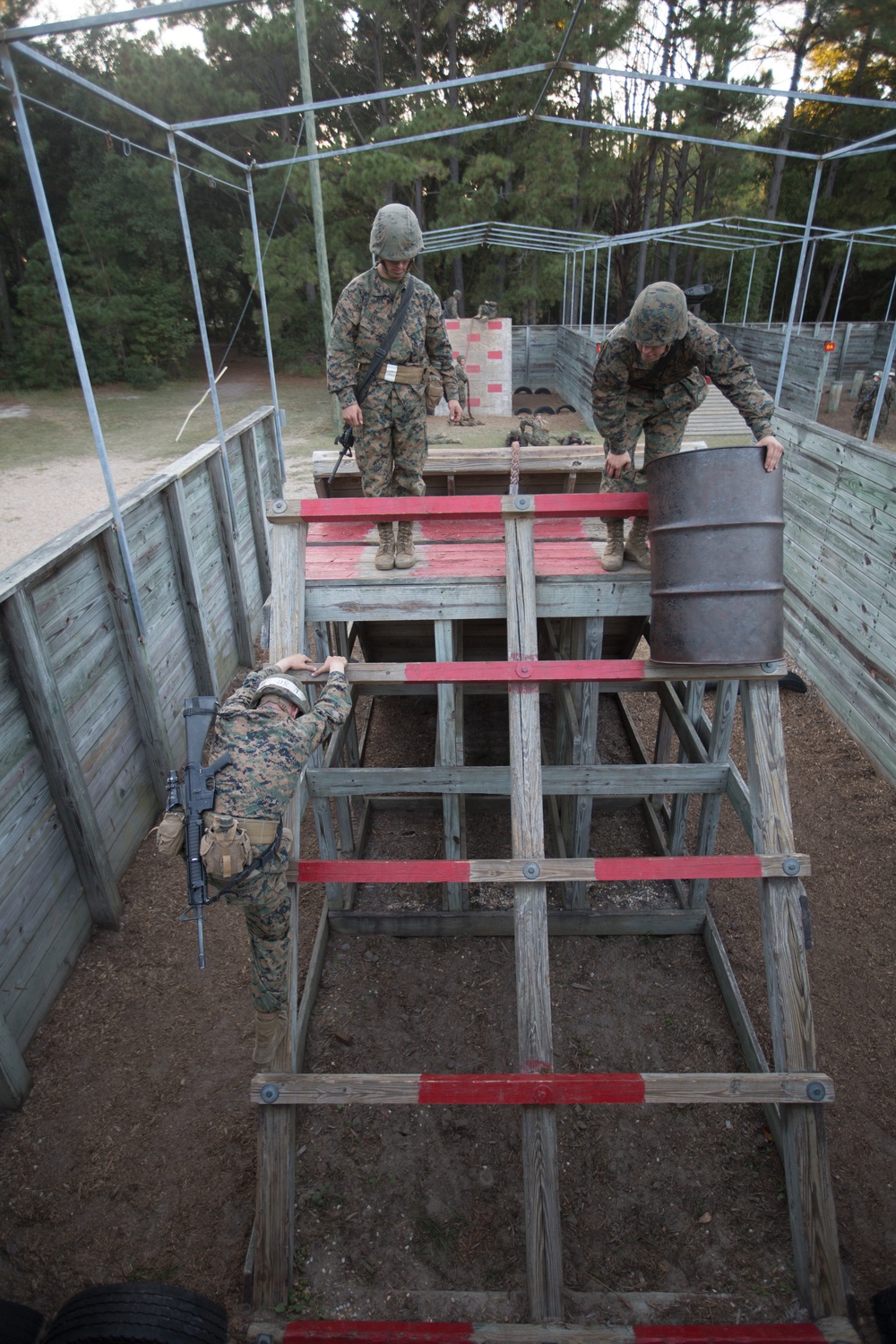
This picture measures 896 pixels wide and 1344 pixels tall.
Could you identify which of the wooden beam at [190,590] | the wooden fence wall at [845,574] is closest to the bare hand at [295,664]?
the wooden beam at [190,590]

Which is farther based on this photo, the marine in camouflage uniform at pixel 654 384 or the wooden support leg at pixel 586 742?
the wooden support leg at pixel 586 742

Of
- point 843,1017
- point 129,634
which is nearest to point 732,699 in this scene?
point 843,1017

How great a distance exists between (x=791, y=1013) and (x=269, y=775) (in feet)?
7.85

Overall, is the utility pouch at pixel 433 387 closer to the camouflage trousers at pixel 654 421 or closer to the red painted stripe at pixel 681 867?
the camouflage trousers at pixel 654 421

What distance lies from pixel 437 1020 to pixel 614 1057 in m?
1.08

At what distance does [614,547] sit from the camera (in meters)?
4.04

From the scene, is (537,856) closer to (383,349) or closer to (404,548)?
(404,548)

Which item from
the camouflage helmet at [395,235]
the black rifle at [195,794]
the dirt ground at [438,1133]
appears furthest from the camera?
the camouflage helmet at [395,235]

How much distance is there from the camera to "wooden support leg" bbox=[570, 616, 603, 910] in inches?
181

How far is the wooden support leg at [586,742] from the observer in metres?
4.59

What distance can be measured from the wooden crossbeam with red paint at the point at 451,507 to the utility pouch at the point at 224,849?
1453mm

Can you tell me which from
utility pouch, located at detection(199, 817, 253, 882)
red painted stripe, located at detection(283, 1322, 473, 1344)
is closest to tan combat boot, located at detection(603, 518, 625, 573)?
utility pouch, located at detection(199, 817, 253, 882)

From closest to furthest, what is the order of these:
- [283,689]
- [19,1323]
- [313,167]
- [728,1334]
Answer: [728,1334]
[19,1323]
[283,689]
[313,167]

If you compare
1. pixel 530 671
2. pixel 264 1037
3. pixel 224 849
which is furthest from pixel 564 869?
pixel 264 1037
